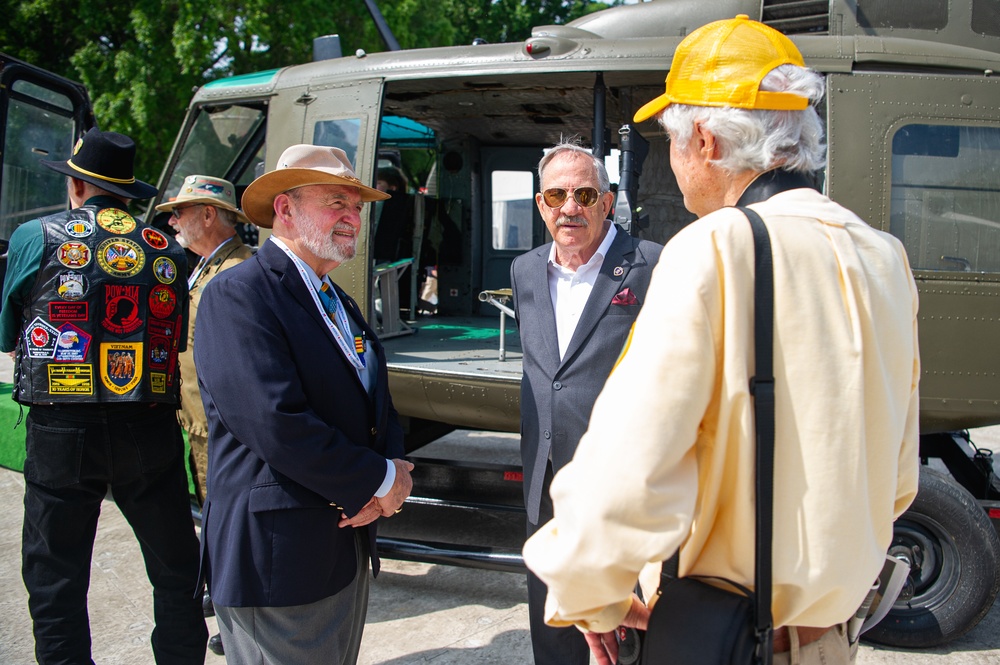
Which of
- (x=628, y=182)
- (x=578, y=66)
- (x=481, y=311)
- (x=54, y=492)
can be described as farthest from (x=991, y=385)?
(x=481, y=311)

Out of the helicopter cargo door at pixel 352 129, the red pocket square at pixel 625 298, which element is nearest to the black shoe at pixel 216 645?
the helicopter cargo door at pixel 352 129

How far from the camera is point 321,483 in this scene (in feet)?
6.47

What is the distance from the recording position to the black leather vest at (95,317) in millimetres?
2670

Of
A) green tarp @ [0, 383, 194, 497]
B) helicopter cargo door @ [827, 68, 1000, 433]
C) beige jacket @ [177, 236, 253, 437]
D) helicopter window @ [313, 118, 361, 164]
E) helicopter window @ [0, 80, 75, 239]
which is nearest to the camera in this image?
helicopter cargo door @ [827, 68, 1000, 433]

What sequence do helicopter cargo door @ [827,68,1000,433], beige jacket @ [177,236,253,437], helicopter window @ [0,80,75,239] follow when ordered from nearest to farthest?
helicopter cargo door @ [827,68,1000,433], beige jacket @ [177,236,253,437], helicopter window @ [0,80,75,239]

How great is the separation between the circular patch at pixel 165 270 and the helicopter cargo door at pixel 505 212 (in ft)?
14.0

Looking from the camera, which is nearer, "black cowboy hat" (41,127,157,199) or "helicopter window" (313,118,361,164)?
"black cowboy hat" (41,127,157,199)


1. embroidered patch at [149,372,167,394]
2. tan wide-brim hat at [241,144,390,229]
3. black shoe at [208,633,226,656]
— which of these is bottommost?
black shoe at [208,633,226,656]

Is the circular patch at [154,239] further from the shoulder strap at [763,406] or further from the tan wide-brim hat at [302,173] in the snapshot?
the shoulder strap at [763,406]

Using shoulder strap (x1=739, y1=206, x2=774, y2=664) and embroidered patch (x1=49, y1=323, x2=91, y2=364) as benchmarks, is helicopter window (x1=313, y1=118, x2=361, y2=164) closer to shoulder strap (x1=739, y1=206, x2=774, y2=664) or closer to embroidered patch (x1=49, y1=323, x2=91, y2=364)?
embroidered patch (x1=49, y1=323, x2=91, y2=364)

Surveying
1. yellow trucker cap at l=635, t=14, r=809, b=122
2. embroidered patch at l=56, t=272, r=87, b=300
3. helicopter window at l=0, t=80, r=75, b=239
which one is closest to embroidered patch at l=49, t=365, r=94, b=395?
embroidered patch at l=56, t=272, r=87, b=300

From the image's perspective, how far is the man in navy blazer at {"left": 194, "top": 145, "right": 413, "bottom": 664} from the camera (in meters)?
1.95

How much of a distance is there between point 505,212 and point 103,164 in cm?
455

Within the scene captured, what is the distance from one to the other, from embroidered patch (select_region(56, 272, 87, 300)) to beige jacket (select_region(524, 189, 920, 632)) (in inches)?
88.0
